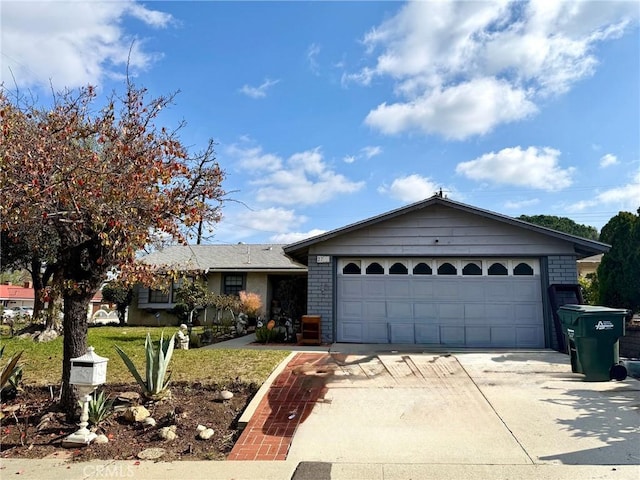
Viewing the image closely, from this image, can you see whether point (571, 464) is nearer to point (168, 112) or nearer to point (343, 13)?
point (168, 112)

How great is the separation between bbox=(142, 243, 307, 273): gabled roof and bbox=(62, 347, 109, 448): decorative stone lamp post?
13111 millimetres

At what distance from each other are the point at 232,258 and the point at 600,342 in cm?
1754

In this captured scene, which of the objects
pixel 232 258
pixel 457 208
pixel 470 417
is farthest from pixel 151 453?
pixel 232 258

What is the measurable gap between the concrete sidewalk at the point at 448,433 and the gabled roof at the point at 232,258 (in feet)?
39.4

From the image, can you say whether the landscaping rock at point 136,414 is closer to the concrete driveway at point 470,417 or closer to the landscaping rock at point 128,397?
the landscaping rock at point 128,397

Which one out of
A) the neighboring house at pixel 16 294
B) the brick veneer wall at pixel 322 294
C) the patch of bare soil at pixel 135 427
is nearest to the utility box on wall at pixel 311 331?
the brick veneer wall at pixel 322 294

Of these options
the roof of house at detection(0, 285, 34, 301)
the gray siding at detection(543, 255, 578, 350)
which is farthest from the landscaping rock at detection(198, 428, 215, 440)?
the roof of house at detection(0, 285, 34, 301)

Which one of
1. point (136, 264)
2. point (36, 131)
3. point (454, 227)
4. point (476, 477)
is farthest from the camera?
point (454, 227)

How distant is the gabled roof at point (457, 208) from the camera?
11.4 meters

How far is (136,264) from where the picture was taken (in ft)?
21.1

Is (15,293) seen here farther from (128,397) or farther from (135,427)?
(135,427)

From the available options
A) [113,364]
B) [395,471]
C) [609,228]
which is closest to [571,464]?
[395,471]

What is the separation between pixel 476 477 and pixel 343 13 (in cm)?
876

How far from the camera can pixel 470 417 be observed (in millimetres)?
6172
